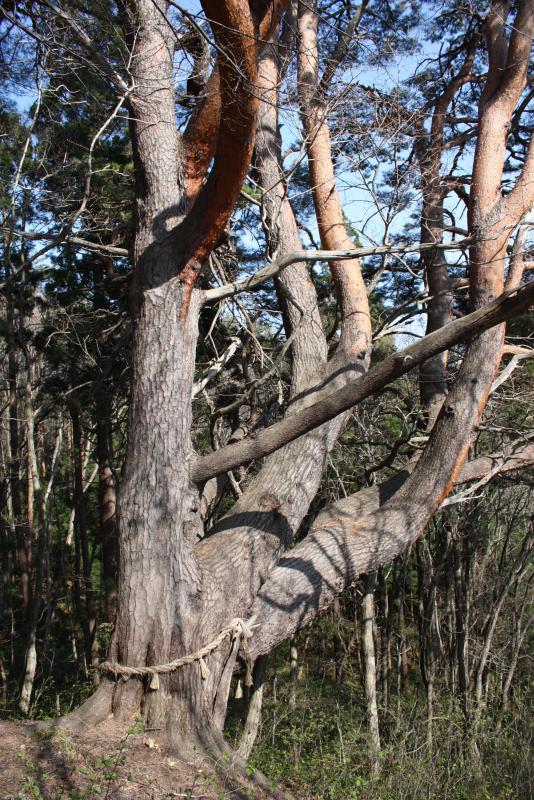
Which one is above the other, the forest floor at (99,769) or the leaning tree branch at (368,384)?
the leaning tree branch at (368,384)

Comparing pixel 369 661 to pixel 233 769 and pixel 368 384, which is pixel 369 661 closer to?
pixel 233 769

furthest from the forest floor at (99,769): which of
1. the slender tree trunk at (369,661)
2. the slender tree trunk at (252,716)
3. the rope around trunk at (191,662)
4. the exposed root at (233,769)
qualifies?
the slender tree trunk at (369,661)

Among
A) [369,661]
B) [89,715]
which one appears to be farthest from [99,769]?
[369,661]

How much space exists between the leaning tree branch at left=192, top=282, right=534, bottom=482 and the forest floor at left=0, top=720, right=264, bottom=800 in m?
1.44

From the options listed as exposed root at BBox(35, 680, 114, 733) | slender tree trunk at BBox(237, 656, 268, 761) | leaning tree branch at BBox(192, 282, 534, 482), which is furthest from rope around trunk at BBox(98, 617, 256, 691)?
slender tree trunk at BBox(237, 656, 268, 761)

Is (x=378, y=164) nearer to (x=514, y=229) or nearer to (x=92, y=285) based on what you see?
(x=514, y=229)

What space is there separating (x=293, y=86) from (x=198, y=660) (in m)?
4.32

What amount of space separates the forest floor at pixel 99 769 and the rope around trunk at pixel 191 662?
0.26 m

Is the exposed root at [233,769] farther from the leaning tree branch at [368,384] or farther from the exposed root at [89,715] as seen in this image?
the leaning tree branch at [368,384]

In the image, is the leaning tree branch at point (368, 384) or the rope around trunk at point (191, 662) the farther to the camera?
the rope around trunk at point (191, 662)

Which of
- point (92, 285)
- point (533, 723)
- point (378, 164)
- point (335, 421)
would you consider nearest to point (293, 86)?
point (378, 164)

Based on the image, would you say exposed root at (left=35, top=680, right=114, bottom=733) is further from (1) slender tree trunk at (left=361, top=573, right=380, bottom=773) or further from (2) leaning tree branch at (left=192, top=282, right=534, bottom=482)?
(1) slender tree trunk at (left=361, top=573, right=380, bottom=773)

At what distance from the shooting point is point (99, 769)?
312 centimetres

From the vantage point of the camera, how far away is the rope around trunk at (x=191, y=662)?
355 centimetres
